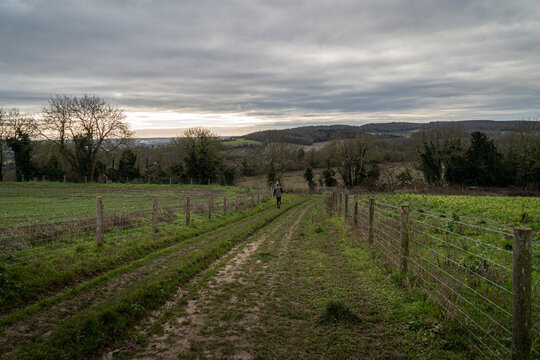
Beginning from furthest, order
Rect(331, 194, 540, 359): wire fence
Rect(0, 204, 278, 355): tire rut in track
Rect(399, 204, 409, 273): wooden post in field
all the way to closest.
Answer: Rect(399, 204, 409, 273): wooden post in field → Rect(0, 204, 278, 355): tire rut in track → Rect(331, 194, 540, 359): wire fence

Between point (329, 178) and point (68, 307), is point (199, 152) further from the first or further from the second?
point (68, 307)

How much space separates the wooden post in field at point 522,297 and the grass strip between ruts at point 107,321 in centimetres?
470

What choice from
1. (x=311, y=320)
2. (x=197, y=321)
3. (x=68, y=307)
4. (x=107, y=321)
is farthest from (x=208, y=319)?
(x=68, y=307)

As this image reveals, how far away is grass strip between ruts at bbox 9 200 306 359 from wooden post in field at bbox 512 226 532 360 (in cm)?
470

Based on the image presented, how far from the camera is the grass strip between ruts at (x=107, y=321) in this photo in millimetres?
4102

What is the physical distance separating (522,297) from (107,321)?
523cm

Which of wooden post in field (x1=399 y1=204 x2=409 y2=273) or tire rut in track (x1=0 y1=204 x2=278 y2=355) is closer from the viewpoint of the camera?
tire rut in track (x1=0 y1=204 x2=278 y2=355)

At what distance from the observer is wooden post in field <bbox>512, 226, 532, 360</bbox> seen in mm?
3305

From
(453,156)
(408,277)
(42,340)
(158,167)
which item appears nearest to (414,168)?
(453,156)

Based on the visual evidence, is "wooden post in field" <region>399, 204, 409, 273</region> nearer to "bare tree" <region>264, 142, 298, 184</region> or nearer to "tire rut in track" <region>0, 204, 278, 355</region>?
"tire rut in track" <region>0, 204, 278, 355</region>

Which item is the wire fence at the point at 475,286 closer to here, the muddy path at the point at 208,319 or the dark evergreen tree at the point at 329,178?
the muddy path at the point at 208,319

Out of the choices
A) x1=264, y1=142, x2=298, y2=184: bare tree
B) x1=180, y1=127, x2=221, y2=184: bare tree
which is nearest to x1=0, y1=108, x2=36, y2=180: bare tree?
x1=180, y1=127, x2=221, y2=184: bare tree

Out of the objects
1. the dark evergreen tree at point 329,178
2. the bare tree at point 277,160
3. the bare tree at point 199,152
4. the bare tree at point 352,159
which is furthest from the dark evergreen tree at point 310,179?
the bare tree at point 199,152

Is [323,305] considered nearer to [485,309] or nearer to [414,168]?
[485,309]
